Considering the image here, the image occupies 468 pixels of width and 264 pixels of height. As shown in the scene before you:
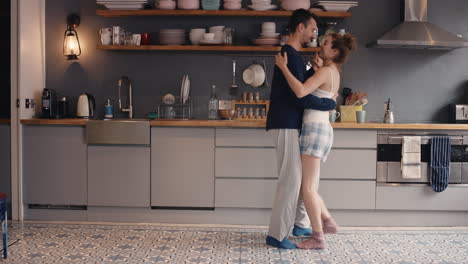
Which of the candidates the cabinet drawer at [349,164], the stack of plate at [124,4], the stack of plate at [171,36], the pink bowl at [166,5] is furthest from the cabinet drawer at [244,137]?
the stack of plate at [124,4]

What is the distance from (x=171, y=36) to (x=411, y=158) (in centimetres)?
235

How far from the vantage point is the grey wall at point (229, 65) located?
17.5ft

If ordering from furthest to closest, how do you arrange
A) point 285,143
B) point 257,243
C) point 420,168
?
point 420,168, point 257,243, point 285,143

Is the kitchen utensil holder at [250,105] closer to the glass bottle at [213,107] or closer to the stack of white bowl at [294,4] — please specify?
the glass bottle at [213,107]

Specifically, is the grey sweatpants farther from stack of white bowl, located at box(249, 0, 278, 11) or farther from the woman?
stack of white bowl, located at box(249, 0, 278, 11)

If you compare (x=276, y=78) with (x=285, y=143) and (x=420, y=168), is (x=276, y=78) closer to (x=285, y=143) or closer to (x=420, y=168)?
(x=285, y=143)

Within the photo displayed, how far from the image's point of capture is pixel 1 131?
4.82 m

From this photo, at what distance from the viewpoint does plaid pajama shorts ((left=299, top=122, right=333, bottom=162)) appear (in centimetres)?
378

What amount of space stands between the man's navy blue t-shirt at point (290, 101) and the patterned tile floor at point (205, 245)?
89 cm

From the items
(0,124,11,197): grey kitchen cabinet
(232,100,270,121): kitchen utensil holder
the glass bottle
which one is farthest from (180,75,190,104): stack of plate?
(0,124,11,197): grey kitchen cabinet

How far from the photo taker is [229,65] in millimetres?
5340

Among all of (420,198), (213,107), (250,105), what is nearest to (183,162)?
(213,107)

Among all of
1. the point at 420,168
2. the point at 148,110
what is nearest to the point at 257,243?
the point at 420,168

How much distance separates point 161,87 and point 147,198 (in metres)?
1.18
